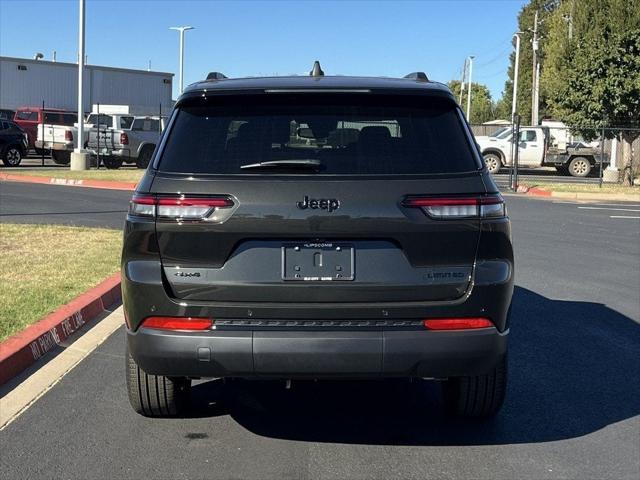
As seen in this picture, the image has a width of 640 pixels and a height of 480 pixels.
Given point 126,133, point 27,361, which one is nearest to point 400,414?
point 27,361

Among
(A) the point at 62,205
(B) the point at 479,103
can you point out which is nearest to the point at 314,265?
(A) the point at 62,205

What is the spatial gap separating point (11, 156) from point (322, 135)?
25.4m

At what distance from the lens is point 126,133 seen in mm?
25938

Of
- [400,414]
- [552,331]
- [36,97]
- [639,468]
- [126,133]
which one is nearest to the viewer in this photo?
[639,468]

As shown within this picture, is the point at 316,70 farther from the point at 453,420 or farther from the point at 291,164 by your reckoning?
the point at 453,420

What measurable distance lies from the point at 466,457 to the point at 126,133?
2357cm

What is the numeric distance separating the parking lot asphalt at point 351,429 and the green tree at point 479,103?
288 feet

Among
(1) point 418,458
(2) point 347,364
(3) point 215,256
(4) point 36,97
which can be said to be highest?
(4) point 36,97

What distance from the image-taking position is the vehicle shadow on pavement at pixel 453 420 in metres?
4.34

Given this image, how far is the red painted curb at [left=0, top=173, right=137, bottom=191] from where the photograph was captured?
2069 cm

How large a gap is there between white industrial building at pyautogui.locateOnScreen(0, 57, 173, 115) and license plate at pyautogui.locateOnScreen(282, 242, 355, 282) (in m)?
37.7

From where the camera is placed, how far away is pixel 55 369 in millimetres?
5426

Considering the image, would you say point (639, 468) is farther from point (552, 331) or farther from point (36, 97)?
point (36, 97)

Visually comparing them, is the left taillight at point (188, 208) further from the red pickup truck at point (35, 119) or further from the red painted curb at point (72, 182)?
the red pickup truck at point (35, 119)
